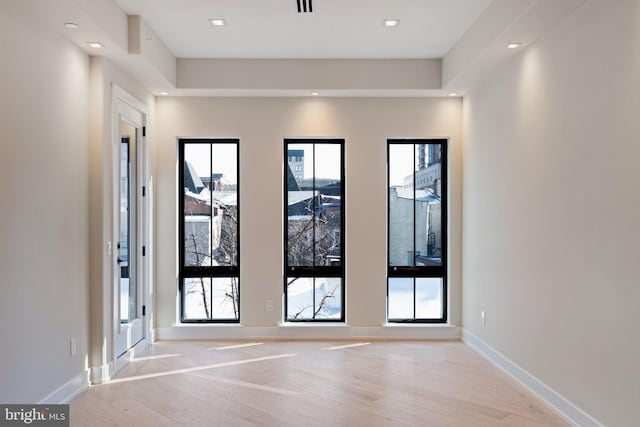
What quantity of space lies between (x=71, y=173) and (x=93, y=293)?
97 centimetres

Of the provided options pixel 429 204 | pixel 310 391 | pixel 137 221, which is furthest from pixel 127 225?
pixel 429 204

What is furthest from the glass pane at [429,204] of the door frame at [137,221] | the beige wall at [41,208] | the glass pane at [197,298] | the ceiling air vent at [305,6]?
the beige wall at [41,208]

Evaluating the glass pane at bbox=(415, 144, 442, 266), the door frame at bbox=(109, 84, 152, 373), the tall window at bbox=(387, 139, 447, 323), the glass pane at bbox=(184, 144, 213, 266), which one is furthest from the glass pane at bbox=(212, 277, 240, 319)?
the glass pane at bbox=(415, 144, 442, 266)

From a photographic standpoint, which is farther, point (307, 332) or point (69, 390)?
point (307, 332)

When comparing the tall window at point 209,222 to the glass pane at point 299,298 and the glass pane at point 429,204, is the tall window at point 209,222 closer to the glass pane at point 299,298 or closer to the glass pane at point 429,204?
the glass pane at point 299,298

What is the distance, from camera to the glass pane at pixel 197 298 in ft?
17.5

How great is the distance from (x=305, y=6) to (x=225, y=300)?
10.6ft

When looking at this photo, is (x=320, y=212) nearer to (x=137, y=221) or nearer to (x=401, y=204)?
(x=401, y=204)

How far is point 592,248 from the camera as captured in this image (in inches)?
113

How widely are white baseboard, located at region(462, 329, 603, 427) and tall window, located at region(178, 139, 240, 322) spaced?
2.61 m

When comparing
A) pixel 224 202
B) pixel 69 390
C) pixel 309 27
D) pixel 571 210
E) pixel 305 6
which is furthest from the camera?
pixel 224 202

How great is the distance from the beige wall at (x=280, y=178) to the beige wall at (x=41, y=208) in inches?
59.6

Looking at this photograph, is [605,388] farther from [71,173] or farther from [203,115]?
[203,115]

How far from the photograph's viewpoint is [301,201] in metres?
5.37
